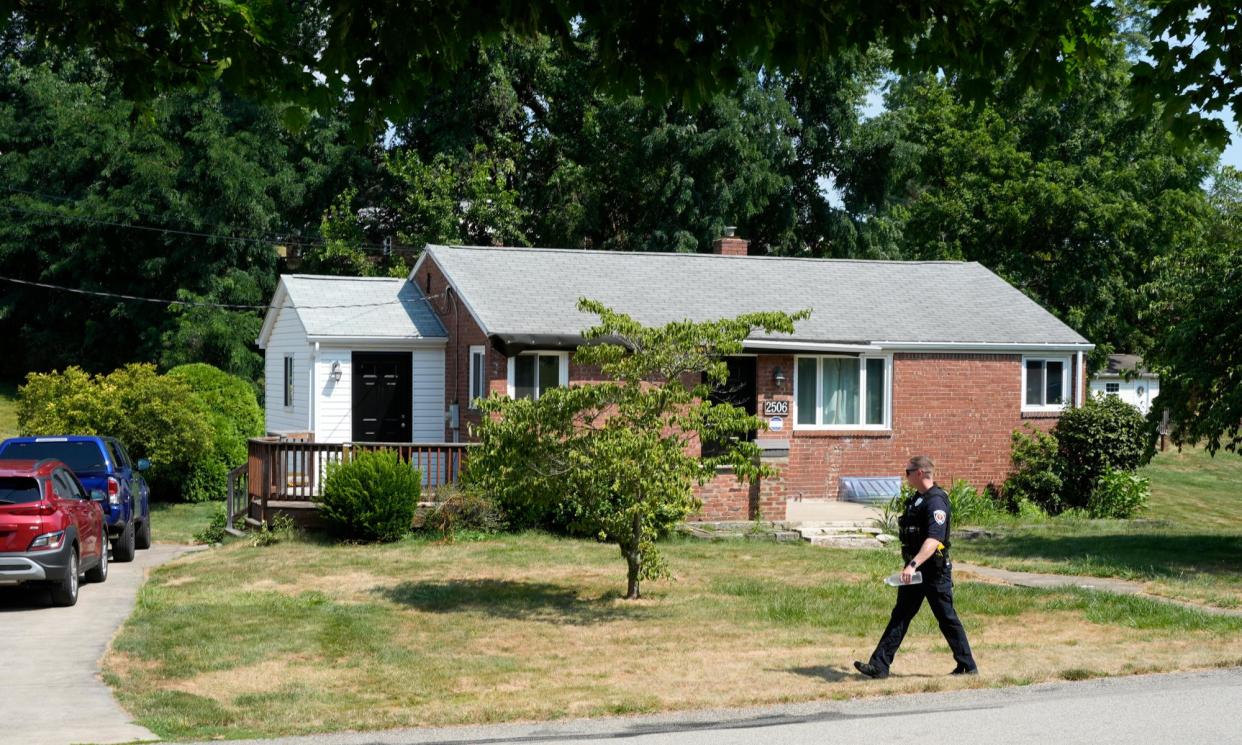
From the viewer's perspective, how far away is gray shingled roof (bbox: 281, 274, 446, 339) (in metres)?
26.1

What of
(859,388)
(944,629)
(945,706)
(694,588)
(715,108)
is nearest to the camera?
(945,706)

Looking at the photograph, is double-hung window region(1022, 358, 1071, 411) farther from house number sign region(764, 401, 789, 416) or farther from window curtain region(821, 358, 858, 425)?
house number sign region(764, 401, 789, 416)

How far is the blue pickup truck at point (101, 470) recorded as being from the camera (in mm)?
18844

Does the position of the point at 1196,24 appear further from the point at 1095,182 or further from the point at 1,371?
the point at 1,371

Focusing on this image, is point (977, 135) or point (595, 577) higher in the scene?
point (977, 135)

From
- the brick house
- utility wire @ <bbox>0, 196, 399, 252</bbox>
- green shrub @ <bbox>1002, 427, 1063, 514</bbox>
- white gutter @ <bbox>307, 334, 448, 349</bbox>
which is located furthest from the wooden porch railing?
utility wire @ <bbox>0, 196, 399, 252</bbox>

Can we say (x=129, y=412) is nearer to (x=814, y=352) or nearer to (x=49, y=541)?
(x=49, y=541)

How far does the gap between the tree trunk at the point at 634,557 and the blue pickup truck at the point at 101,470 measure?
793 centimetres

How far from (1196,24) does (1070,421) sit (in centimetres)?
1938

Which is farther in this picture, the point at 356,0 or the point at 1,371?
A: the point at 1,371

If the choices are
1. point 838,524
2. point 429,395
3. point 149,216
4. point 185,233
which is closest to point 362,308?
point 429,395

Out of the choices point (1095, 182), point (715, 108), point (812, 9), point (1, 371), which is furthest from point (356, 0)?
point (1, 371)

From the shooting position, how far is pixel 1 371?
5075 centimetres

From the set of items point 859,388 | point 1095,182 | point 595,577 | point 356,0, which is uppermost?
point 1095,182
